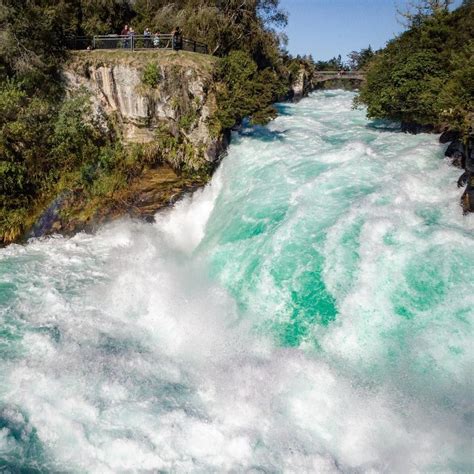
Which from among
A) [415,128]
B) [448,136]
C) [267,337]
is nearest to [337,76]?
[415,128]

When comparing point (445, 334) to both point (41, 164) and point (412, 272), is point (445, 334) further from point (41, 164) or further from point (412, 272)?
point (41, 164)

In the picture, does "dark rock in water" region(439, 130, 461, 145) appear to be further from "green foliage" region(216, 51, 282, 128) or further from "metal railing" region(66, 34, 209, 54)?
"metal railing" region(66, 34, 209, 54)

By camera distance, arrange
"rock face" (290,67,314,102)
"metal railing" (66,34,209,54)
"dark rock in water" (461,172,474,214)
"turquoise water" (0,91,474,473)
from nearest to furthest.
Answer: "turquoise water" (0,91,474,473), "dark rock in water" (461,172,474,214), "metal railing" (66,34,209,54), "rock face" (290,67,314,102)

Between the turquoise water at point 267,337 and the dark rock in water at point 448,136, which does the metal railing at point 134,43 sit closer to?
the turquoise water at point 267,337

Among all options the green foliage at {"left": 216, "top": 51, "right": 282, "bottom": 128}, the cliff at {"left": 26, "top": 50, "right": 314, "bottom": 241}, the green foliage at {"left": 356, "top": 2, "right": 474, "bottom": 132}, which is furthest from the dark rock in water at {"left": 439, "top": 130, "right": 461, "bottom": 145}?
the cliff at {"left": 26, "top": 50, "right": 314, "bottom": 241}

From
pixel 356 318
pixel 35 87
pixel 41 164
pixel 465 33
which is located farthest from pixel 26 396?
pixel 465 33

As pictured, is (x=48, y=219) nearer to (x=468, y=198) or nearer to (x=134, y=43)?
(x=134, y=43)

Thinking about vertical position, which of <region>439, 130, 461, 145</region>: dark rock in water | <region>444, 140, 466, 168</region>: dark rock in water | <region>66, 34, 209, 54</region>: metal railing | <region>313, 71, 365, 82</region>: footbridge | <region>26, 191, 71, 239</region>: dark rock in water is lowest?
<region>26, 191, 71, 239</region>: dark rock in water
